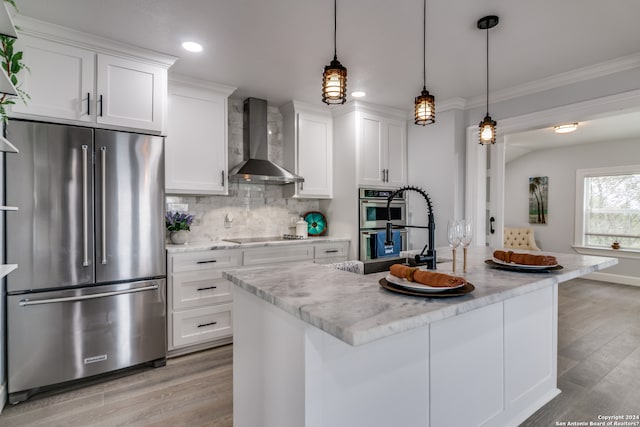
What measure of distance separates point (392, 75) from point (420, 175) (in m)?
1.49

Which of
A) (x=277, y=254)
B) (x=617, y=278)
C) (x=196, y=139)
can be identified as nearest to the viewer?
(x=196, y=139)

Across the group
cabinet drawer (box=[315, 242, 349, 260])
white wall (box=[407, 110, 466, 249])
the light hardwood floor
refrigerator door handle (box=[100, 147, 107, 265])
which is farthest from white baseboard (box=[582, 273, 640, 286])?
refrigerator door handle (box=[100, 147, 107, 265])

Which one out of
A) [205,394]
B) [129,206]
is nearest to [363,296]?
[205,394]

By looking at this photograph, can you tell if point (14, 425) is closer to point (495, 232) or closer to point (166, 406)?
point (166, 406)

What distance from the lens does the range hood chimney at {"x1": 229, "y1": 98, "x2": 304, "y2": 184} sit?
355 cm

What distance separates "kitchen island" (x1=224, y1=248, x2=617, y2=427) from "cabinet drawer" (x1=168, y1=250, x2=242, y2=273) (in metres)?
1.41

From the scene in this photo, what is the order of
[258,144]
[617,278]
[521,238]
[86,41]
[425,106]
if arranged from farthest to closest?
1. [521,238]
2. [617,278]
3. [258,144]
4. [86,41]
5. [425,106]

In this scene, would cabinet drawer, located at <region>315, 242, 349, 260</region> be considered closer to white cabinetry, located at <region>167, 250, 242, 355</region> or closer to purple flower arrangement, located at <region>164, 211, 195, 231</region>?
white cabinetry, located at <region>167, 250, 242, 355</region>

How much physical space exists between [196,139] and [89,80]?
981 mm

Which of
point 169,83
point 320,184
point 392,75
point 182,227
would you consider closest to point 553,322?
point 392,75

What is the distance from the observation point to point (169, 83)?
10.1 feet

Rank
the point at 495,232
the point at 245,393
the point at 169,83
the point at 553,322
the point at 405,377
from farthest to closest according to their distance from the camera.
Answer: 1. the point at 495,232
2. the point at 169,83
3. the point at 553,322
4. the point at 245,393
5. the point at 405,377

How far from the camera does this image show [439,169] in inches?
159

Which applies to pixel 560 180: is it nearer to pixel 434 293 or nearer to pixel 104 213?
pixel 434 293
